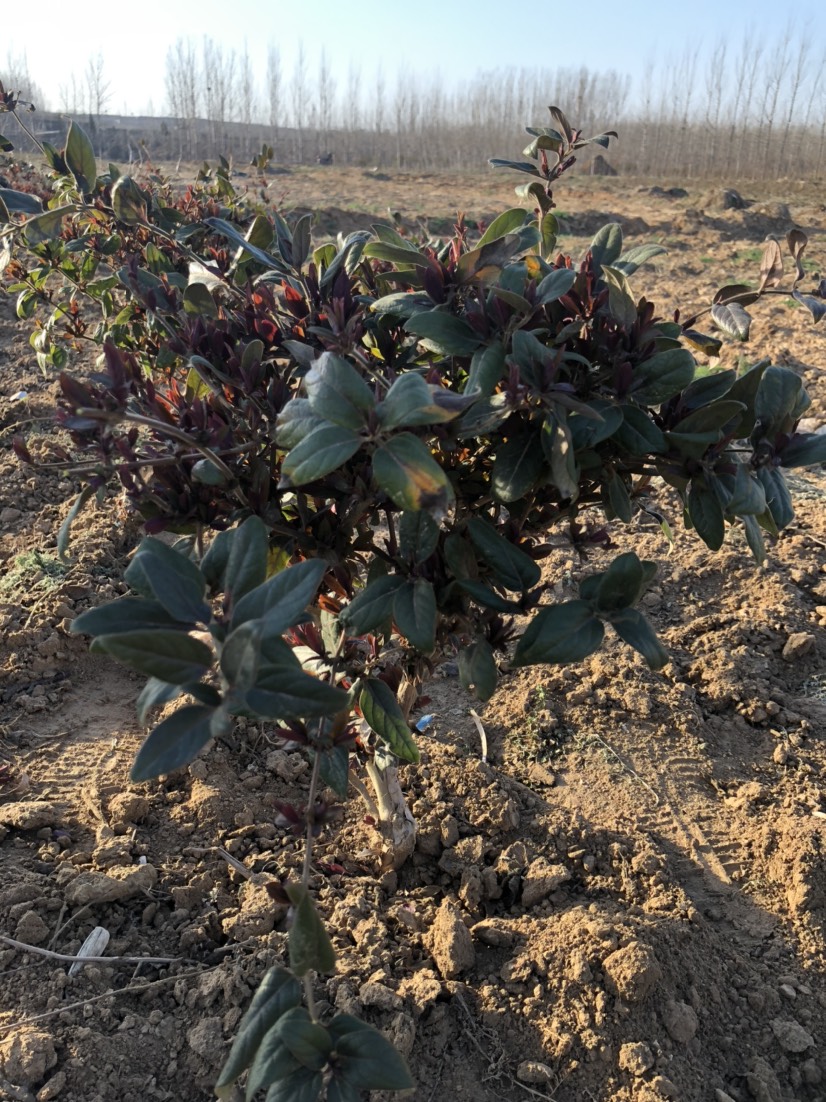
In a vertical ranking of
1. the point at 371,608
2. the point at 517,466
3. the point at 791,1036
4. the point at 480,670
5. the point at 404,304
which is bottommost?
the point at 791,1036

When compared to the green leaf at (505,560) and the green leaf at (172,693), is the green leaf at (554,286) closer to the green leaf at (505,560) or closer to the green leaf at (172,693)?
the green leaf at (505,560)

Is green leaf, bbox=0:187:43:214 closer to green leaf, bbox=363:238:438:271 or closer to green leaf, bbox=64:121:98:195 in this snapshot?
green leaf, bbox=64:121:98:195

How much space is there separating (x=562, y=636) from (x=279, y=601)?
1.37 ft

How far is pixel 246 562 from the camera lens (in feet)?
3.39

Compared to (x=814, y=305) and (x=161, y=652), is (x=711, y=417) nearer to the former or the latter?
(x=814, y=305)

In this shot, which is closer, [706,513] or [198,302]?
[706,513]

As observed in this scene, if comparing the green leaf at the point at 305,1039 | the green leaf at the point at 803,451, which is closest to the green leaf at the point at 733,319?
the green leaf at the point at 803,451

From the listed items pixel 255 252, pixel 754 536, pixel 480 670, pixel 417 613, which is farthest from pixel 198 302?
pixel 754 536

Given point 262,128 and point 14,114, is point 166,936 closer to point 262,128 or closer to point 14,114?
point 14,114

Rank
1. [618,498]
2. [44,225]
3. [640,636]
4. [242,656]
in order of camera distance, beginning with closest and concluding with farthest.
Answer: [242,656] → [640,636] → [618,498] → [44,225]

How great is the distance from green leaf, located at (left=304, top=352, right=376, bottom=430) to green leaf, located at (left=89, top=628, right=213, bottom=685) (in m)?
0.31

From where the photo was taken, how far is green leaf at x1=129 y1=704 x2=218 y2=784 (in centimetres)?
85

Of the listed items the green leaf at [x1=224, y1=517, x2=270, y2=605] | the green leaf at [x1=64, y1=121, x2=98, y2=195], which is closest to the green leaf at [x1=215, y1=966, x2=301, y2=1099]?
the green leaf at [x1=224, y1=517, x2=270, y2=605]

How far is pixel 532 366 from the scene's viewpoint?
1.14m
